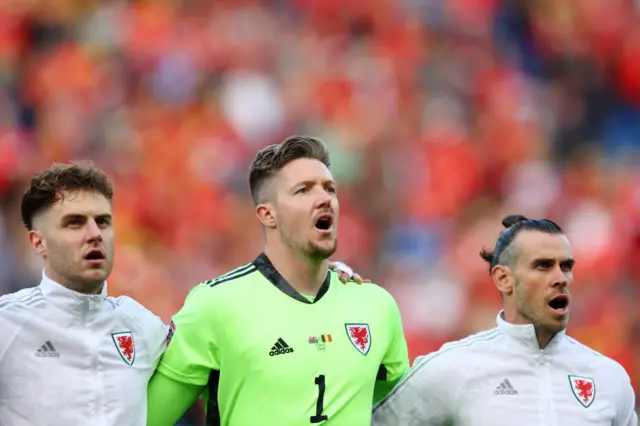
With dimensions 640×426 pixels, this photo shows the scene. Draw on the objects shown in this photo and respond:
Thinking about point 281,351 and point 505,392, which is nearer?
point 281,351

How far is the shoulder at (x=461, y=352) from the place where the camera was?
14.5 ft

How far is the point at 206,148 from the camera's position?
9.56 m

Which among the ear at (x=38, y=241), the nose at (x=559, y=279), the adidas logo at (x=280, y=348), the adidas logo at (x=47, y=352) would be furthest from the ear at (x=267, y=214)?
the nose at (x=559, y=279)

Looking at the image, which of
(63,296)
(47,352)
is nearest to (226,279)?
(63,296)

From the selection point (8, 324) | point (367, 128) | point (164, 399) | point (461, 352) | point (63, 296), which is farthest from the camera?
point (367, 128)

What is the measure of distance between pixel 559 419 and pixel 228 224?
5.08m

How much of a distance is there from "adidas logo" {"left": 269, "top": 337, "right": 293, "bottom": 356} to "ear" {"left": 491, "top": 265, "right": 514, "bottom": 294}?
2.87ft

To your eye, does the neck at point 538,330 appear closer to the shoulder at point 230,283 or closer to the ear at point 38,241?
the shoulder at point 230,283

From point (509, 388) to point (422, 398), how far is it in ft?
1.06

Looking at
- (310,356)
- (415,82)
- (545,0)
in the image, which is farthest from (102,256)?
(545,0)

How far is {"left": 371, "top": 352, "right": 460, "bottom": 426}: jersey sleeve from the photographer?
14.4 ft

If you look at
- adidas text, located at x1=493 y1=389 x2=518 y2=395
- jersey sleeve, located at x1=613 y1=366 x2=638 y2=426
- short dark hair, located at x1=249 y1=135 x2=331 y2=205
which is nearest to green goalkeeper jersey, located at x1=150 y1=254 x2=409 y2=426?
short dark hair, located at x1=249 y1=135 x2=331 y2=205

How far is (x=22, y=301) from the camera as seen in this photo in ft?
13.1

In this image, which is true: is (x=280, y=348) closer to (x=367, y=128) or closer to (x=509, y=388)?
(x=509, y=388)
